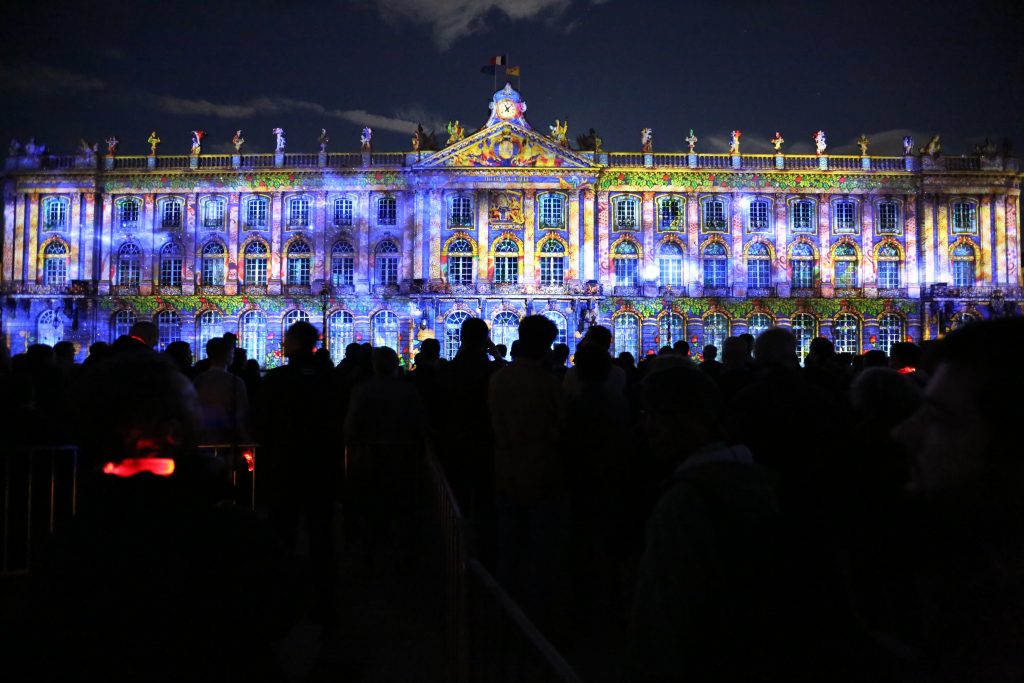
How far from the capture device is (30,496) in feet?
19.0

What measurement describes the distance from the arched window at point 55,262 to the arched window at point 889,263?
43304 millimetres

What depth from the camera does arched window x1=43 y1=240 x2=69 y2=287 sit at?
40.4 meters

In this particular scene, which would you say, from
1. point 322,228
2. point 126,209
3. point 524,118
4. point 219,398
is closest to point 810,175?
point 524,118

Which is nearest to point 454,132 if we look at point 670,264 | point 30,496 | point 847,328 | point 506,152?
point 506,152

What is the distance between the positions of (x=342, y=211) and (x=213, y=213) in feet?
22.8

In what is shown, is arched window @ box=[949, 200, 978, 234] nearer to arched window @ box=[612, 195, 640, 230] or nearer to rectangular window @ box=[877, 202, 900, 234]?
rectangular window @ box=[877, 202, 900, 234]

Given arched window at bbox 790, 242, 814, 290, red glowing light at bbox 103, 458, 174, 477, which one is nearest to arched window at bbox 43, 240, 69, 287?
arched window at bbox 790, 242, 814, 290

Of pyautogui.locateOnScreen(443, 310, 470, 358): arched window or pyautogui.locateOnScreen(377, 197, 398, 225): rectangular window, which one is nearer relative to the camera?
pyautogui.locateOnScreen(443, 310, 470, 358): arched window

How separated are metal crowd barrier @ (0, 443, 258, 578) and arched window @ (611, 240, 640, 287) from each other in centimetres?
3518

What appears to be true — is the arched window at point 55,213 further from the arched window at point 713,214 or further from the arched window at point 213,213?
the arched window at point 713,214

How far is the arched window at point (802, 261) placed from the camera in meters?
40.5

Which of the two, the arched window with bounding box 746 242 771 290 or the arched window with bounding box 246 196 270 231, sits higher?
the arched window with bounding box 246 196 270 231

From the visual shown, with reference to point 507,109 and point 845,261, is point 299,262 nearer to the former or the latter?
point 507,109

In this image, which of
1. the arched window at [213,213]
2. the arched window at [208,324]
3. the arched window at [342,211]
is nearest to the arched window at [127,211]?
the arched window at [213,213]
